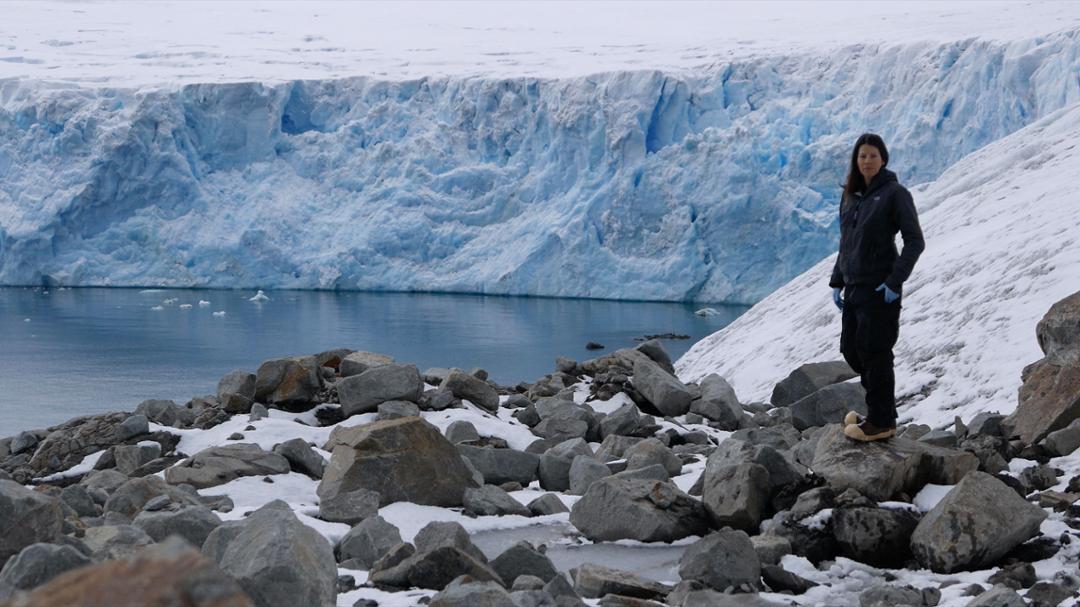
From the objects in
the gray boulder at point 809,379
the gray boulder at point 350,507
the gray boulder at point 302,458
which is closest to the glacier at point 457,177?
the gray boulder at point 809,379

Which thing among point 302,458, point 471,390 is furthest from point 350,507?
point 471,390

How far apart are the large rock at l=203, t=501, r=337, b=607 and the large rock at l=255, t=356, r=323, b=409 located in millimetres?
3614

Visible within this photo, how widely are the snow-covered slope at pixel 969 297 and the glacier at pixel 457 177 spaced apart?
15456mm

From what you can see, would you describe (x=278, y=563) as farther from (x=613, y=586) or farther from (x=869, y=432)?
(x=869, y=432)

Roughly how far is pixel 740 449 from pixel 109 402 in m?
12.0

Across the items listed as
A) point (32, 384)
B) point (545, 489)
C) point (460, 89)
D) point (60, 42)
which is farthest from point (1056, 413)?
point (60, 42)

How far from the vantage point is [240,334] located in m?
22.5

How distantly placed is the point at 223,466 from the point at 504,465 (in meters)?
1.33

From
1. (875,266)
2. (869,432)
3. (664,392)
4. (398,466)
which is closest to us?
(875,266)

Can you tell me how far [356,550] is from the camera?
11.8 ft

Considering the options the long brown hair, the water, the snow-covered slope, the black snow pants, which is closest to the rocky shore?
the black snow pants

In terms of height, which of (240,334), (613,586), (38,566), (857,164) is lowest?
(240,334)

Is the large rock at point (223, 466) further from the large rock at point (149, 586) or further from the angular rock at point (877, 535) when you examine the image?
the large rock at point (149, 586)

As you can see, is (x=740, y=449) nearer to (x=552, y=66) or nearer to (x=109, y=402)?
(x=109, y=402)
